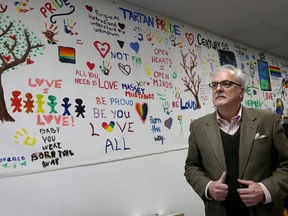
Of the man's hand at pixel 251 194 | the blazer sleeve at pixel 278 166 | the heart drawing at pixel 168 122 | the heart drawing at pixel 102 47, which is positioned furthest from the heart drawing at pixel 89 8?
the man's hand at pixel 251 194

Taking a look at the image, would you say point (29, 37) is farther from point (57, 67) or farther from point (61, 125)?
point (61, 125)

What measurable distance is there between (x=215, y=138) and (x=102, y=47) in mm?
1247

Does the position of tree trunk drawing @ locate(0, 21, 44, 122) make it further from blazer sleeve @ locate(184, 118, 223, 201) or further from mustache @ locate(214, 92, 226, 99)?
mustache @ locate(214, 92, 226, 99)

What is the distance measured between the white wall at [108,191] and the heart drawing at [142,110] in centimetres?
36

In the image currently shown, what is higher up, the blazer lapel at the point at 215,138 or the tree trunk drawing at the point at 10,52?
the tree trunk drawing at the point at 10,52

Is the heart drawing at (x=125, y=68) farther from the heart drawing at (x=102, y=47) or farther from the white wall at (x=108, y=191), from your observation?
the white wall at (x=108, y=191)

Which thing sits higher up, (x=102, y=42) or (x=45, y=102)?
(x=102, y=42)

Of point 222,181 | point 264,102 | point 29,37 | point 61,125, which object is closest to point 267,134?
point 222,181

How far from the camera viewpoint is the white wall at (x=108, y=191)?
1649 mm

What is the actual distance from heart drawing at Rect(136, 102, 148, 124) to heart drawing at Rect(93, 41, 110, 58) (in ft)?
1.71

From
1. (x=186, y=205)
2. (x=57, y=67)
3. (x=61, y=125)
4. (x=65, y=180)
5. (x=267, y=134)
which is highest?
(x=57, y=67)

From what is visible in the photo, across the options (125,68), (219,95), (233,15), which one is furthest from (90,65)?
(233,15)

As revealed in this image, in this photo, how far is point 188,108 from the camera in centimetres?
277

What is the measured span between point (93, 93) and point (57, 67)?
0.34m
